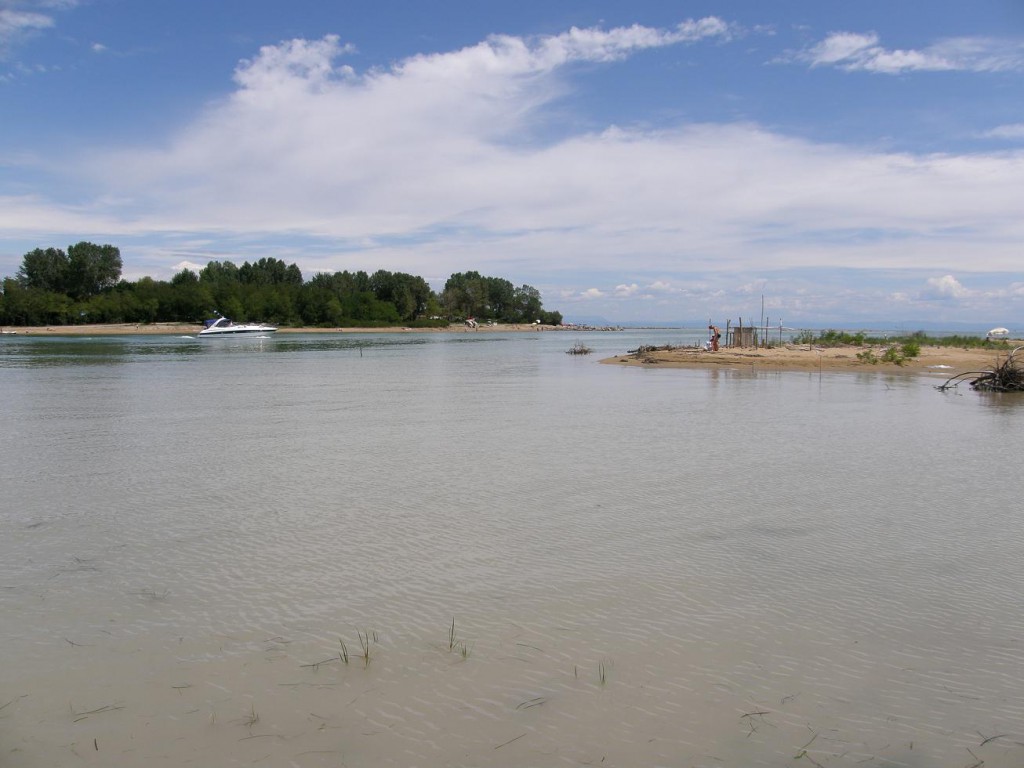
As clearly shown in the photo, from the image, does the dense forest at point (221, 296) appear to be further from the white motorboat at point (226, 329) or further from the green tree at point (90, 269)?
the white motorboat at point (226, 329)

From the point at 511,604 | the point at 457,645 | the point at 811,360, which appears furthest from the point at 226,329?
the point at 457,645

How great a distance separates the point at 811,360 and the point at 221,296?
102 meters

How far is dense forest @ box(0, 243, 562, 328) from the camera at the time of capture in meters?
106

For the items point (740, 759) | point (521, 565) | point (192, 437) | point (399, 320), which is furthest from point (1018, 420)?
point (399, 320)

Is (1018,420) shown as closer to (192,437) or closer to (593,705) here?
(593,705)

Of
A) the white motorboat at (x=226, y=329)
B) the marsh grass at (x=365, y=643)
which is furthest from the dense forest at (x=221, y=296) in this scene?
the marsh grass at (x=365, y=643)

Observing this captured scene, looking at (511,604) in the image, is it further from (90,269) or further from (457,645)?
(90,269)

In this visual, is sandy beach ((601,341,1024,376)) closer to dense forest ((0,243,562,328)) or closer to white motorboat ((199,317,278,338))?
white motorboat ((199,317,278,338))

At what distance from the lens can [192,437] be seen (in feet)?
46.6

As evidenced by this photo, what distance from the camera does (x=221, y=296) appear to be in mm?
114938

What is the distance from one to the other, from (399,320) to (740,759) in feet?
435

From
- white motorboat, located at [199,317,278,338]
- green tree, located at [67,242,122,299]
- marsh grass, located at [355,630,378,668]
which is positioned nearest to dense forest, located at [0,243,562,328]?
green tree, located at [67,242,122,299]

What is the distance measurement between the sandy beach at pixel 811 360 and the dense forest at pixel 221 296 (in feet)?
295

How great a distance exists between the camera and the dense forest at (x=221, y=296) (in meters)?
106
